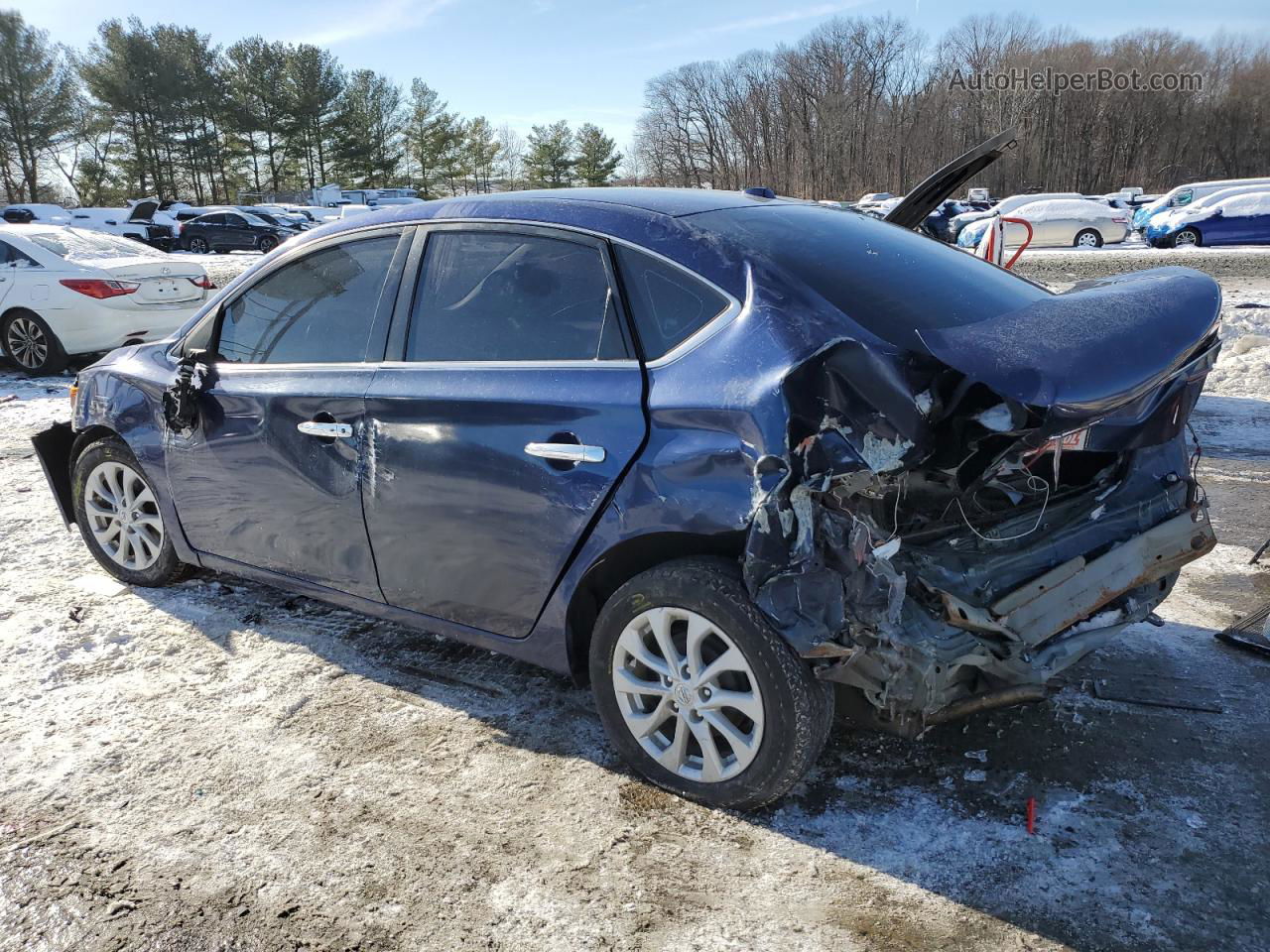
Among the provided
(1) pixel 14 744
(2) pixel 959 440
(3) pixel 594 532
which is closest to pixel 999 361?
(2) pixel 959 440

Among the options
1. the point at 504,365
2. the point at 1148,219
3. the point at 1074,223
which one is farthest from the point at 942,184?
the point at 1074,223

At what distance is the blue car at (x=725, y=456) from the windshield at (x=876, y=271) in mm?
18

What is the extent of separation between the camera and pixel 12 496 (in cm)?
638

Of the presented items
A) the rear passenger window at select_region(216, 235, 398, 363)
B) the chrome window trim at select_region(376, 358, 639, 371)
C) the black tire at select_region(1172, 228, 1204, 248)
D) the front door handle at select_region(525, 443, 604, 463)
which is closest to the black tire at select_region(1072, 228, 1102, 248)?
the black tire at select_region(1172, 228, 1204, 248)

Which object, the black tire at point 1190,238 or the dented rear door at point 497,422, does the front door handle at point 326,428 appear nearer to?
the dented rear door at point 497,422

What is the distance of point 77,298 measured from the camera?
10.1 meters

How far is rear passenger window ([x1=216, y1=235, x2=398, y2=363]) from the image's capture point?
3.60 m

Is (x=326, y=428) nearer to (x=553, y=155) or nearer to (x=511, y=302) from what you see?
(x=511, y=302)

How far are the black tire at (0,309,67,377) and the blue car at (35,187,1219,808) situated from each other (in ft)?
26.4

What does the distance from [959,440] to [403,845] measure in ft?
6.45

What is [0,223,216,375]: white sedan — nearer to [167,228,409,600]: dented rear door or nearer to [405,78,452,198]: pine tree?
[167,228,409,600]: dented rear door

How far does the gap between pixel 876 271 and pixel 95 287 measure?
9.66 meters

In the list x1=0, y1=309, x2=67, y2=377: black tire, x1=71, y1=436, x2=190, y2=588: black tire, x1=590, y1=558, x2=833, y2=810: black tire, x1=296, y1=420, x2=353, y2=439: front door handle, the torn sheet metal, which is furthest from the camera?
x1=0, y1=309, x2=67, y2=377: black tire

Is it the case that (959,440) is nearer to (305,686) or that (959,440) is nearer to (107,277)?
(305,686)
